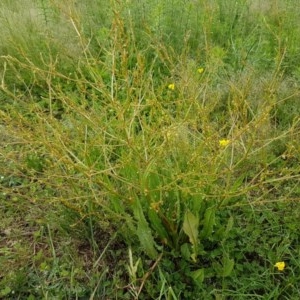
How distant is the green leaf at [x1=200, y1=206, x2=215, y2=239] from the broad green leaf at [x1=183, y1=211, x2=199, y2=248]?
82 mm

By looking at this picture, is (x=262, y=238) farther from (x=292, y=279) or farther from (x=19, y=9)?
(x=19, y=9)

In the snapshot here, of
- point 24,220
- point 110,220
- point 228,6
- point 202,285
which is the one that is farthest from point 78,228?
point 228,6

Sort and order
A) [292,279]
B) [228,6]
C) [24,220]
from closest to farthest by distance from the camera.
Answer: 1. [292,279]
2. [24,220]
3. [228,6]

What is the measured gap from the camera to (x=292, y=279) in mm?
2002

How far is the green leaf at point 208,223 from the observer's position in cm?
203

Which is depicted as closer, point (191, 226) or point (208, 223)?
point (191, 226)

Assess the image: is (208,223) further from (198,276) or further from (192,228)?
(198,276)

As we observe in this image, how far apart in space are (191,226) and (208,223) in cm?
13

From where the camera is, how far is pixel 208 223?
80.7 inches

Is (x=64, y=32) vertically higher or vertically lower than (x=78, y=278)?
higher

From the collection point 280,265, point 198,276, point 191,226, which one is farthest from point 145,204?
point 280,265

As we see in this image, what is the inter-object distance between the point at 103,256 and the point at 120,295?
0.70 ft

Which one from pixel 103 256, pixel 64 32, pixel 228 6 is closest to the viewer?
pixel 103 256

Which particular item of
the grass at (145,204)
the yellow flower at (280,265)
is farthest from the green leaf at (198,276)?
the yellow flower at (280,265)
